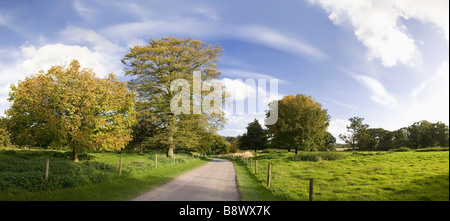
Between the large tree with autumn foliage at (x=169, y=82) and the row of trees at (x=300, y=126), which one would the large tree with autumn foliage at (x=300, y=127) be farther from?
the large tree with autumn foliage at (x=169, y=82)

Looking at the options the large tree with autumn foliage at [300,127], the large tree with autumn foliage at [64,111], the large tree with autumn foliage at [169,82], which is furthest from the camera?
the large tree with autumn foliage at [300,127]

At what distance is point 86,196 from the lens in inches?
393

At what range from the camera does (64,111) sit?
71.7 ft

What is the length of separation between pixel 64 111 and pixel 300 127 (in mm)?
33082

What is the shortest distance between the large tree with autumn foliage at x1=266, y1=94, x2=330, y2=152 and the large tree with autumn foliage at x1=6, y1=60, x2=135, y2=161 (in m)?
27.5

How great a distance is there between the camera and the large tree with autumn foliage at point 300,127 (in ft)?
130

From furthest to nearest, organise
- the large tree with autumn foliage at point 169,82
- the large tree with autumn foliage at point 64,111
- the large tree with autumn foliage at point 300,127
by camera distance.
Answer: the large tree with autumn foliage at point 300,127
the large tree with autumn foliage at point 169,82
the large tree with autumn foliage at point 64,111

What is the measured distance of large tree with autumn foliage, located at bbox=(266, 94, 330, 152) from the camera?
39.8m

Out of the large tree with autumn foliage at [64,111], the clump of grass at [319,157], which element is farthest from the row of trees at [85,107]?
the clump of grass at [319,157]

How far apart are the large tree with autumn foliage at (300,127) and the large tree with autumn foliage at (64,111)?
90.3 ft

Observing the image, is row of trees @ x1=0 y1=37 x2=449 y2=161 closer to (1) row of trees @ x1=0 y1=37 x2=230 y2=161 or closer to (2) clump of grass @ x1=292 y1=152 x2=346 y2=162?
(1) row of trees @ x1=0 y1=37 x2=230 y2=161
